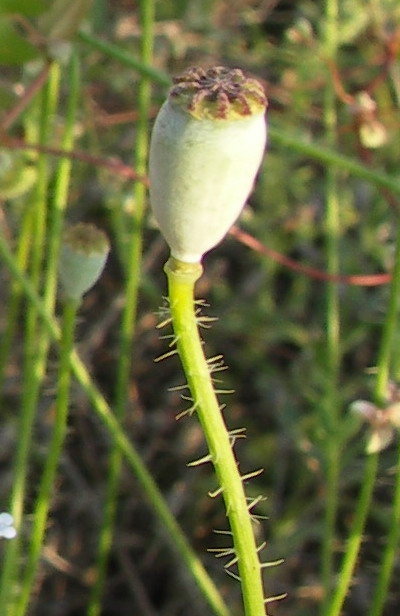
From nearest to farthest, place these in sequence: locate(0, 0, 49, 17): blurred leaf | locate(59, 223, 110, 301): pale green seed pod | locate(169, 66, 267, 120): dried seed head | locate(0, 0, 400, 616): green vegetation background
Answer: locate(169, 66, 267, 120): dried seed head → locate(59, 223, 110, 301): pale green seed pod → locate(0, 0, 49, 17): blurred leaf → locate(0, 0, 400, 616): green vegetation background

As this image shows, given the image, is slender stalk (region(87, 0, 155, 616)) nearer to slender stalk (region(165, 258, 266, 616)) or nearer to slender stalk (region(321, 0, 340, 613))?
slender stalk (region(321, 0, 340, 613))

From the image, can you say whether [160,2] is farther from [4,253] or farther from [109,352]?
[4,253]

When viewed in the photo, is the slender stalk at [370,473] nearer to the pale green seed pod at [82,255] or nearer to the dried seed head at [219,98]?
the pale green seed pod at [82,255]

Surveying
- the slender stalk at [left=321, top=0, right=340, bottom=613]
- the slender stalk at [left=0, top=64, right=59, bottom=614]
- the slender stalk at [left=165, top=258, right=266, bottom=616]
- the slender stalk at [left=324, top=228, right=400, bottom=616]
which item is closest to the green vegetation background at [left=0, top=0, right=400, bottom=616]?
the slender stalk at [left=321, top=0, right=340, bottom=613]

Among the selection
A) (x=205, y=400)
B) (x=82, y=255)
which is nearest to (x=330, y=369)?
(x=82, y=255)

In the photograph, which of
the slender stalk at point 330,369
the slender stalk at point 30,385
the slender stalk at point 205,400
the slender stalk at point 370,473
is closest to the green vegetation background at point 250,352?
the slender stalk at point 330,369

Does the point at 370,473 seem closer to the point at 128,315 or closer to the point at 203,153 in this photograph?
the point at 128,315
